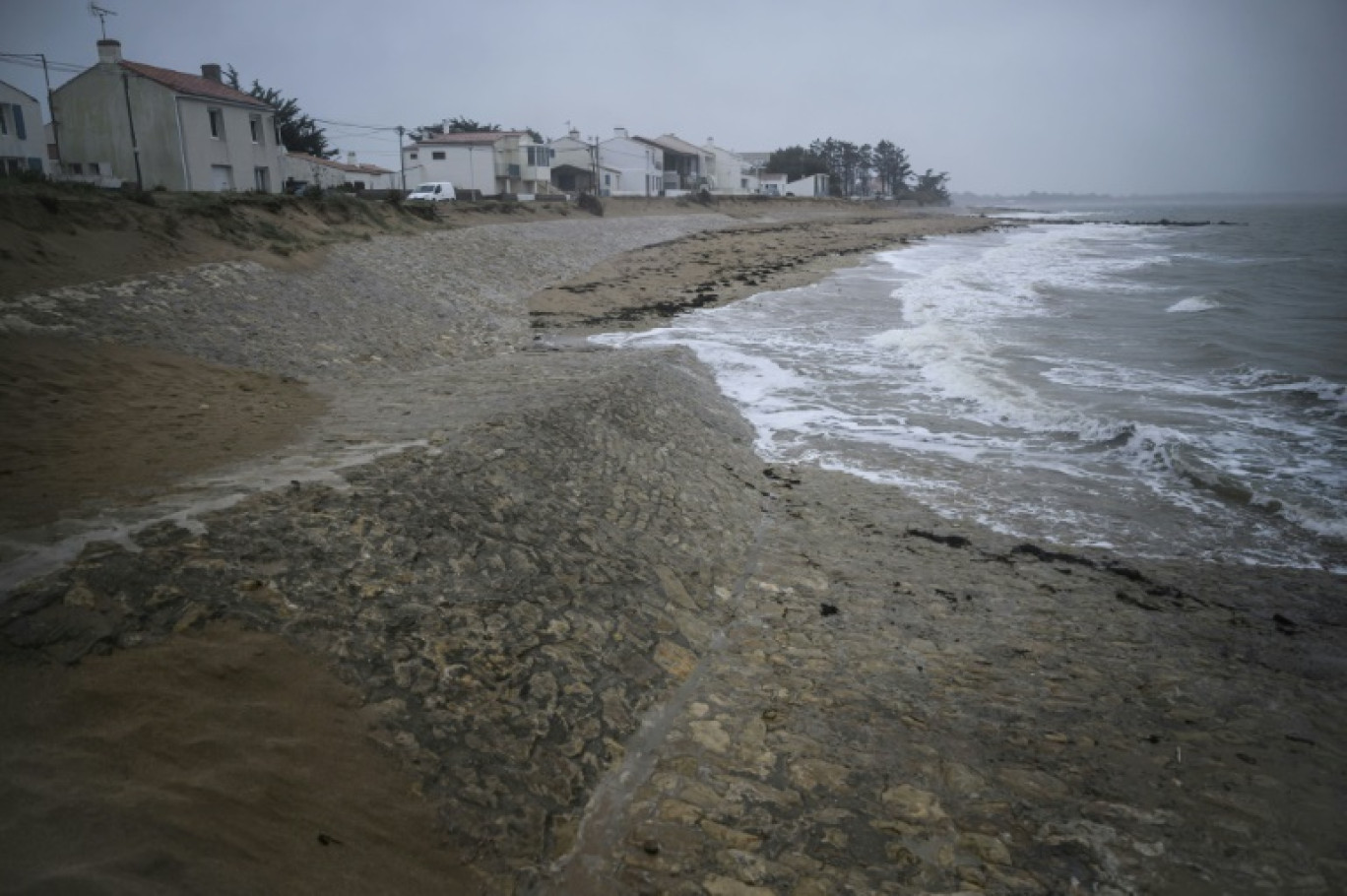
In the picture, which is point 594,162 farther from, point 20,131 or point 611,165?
point 20,131

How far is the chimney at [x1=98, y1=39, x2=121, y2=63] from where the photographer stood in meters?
30.4

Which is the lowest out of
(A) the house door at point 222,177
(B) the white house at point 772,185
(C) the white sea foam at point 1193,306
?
(C) the white sea foam at point 1193,306

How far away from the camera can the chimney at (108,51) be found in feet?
99.8

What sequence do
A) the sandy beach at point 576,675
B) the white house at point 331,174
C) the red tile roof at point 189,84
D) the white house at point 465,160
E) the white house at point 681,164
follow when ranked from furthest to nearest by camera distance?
the white house at point 681,164, the white house at point 465,160, the white house at point 331,174, the red tile roof at point 189,84, the sandy beach at point 576,675

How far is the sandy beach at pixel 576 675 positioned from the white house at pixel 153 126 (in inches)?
1025

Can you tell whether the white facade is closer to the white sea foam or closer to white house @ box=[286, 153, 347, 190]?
white house @ box=[286, 153, 347, 190]

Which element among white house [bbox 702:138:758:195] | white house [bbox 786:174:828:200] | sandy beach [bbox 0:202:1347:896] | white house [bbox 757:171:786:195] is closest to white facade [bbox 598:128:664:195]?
white house [bbox 702:138:758:195]

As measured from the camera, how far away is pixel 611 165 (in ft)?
240

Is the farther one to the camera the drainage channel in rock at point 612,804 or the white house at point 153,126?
the white house at point 153,126

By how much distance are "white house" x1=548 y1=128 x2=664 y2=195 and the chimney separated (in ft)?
127

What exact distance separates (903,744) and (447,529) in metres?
3.81

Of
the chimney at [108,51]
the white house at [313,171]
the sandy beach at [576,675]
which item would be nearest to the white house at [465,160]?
the white house at [313,171]

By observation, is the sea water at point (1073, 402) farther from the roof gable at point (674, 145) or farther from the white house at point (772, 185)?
the white house at point (772, 185)

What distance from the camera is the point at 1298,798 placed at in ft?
15.4
